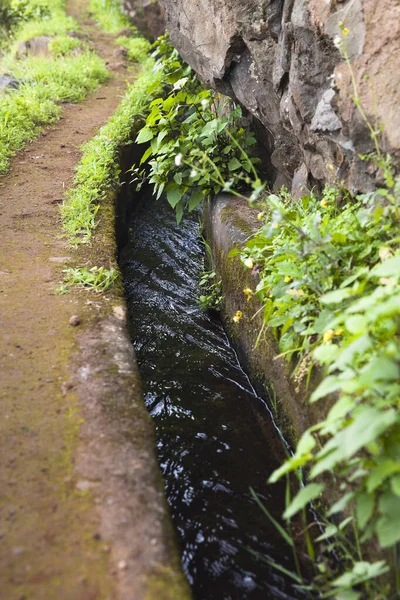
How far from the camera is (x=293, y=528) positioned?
2471mm

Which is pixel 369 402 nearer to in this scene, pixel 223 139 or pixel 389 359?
pixel 389 359

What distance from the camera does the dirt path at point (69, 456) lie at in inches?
72.5

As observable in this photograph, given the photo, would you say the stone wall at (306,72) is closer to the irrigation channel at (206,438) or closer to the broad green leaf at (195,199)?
the broad green leaf at (195,199)

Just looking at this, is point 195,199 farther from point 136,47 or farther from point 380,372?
point 136,47

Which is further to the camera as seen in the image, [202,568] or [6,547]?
[202,568]

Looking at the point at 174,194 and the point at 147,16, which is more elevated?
the point at 147,16

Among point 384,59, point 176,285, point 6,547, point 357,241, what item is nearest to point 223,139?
point 176,285

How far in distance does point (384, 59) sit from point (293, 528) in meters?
2.24

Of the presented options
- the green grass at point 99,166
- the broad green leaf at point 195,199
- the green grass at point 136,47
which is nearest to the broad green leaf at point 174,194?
the broad green leaf at point 195,199

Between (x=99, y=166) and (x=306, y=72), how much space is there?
2.65 m

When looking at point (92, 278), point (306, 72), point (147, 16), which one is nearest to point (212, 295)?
point (92, 278)

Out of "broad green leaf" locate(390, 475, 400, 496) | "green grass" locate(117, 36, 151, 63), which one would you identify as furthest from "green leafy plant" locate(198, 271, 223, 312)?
"green grass" locate(117, 36, 151, 63)

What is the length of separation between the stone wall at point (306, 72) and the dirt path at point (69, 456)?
5.33 ft

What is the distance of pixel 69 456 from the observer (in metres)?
2.31
